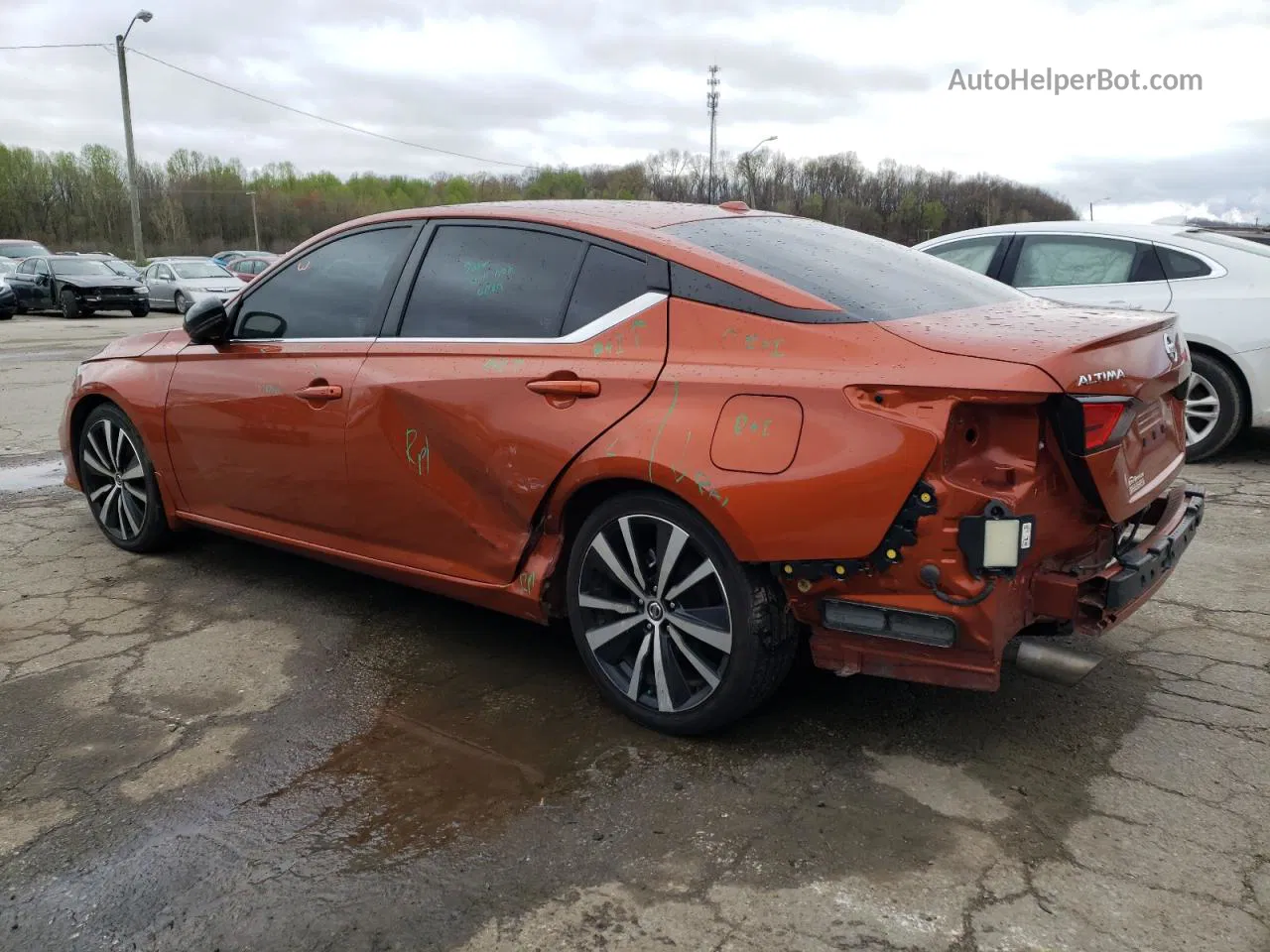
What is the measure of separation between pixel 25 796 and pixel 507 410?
169 cm

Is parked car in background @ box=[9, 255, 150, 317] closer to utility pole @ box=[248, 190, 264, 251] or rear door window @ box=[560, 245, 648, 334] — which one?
rear door window @ box=[560, 245, 648, 334]

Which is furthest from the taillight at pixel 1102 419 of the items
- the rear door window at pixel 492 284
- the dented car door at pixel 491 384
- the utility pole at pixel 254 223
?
the utility pole at pixel 254 223

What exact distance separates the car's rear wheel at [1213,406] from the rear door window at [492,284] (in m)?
4.87

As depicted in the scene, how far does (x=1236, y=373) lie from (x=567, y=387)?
5252mm

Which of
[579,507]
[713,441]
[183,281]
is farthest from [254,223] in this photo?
[713,441]

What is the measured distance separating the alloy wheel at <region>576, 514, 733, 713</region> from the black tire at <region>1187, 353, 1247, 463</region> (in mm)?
4968

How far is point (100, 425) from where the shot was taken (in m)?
5.13

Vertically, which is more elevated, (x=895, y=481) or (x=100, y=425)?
(x=895, y=481)

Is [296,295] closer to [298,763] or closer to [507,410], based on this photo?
[507,410]

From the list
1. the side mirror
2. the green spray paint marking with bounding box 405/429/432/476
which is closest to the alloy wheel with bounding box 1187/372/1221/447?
the green spray paint marking with bounding box 405/429/432/476

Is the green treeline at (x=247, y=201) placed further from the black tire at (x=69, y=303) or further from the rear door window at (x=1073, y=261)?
the rear door window at (x=1073, y=261)

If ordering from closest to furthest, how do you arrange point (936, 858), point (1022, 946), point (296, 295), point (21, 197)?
point (1022, 946) → point (936, 858) → point (296, 295) → point (21, 197)

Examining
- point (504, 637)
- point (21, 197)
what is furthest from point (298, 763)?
point (21, 197)

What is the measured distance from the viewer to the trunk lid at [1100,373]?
2686 mm
